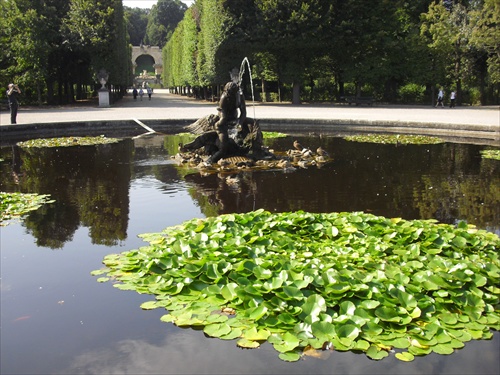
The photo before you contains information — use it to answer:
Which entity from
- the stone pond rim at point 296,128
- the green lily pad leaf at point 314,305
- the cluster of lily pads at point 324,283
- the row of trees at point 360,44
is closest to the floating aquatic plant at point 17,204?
the cluster of lily pads at point 324,283

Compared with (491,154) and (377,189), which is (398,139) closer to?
(491,154)

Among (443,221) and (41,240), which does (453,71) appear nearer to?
(443,221)

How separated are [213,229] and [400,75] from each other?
1332 inches

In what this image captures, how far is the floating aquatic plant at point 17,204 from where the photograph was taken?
7402 mm

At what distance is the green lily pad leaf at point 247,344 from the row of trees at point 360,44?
30425 mm

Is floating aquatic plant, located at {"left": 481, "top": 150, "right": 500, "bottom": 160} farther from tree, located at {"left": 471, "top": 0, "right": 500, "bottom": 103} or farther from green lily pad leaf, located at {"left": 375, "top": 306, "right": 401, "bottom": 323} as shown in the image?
tree, located at {"left": 471, "top": 0, "right": 500, "bottom": 103}

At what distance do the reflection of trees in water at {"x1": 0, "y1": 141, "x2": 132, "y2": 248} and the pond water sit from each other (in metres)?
0.03

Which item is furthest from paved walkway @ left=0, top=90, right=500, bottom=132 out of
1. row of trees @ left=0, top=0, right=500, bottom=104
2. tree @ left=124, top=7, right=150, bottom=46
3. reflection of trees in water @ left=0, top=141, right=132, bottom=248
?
tree @ left=124, top=7, right=150, bottom=46

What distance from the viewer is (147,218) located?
23.9ft

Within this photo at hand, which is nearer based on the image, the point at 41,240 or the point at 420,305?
the point at 420,305

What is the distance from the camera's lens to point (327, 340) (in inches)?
154

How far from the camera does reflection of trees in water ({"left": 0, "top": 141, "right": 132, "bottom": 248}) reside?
6727 millimetres

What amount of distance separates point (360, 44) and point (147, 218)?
31147 mm

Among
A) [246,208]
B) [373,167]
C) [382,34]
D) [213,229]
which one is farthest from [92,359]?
[382,34]
